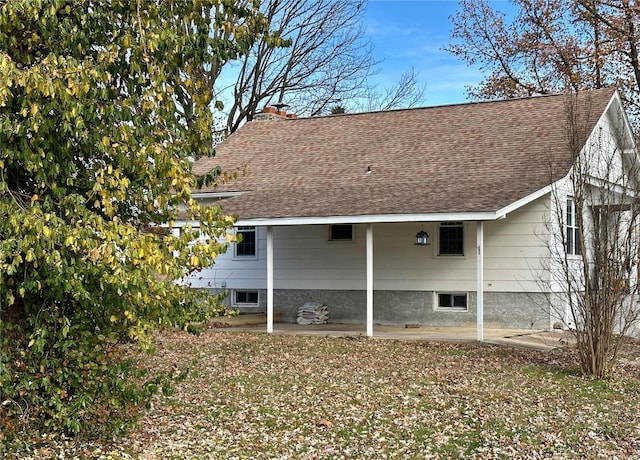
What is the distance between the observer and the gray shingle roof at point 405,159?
1509 cm

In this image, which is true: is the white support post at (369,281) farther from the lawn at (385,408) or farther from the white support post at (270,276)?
the white support post at (270,276)

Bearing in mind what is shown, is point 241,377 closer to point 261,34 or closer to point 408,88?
point 261,34

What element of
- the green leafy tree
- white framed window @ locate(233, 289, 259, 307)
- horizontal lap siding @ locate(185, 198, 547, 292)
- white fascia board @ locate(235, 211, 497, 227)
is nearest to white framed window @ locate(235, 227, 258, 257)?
horizontal lap siding @ locate(185, 198, 547, 292)

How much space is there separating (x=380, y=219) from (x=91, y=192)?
8955 millimetres

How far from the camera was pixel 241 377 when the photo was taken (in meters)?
10.6

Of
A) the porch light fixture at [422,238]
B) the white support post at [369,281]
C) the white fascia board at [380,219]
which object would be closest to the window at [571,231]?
the porch light fixture at [422,238]

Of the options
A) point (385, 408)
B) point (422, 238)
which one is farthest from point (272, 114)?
point (385, 408)

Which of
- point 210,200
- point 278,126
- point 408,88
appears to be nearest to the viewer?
point 210,200

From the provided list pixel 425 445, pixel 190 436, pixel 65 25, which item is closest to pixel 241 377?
pixel 190 436

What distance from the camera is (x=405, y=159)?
59.0 ft

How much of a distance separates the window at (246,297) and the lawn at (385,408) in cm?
676

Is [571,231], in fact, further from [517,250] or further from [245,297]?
[245,297]

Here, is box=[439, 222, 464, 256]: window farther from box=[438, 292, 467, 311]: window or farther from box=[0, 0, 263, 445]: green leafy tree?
box=[0, 0, 263, 445]: green leafy tree

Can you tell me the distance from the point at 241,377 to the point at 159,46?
5.82 m
